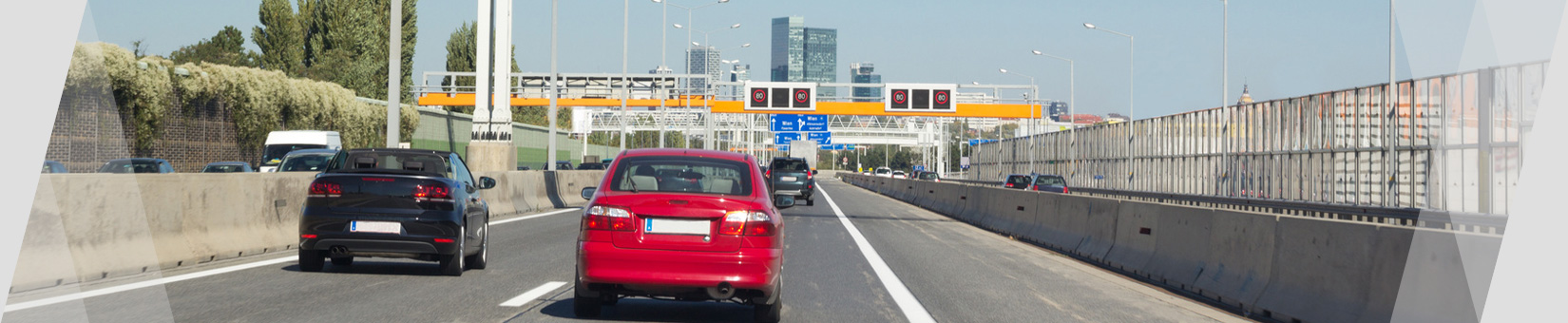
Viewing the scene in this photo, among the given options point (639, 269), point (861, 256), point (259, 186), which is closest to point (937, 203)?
point (861, 256)

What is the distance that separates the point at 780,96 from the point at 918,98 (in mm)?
6421

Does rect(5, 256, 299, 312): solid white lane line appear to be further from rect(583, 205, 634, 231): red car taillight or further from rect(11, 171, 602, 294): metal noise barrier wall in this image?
rect(583, 205, 634, 231): red car taillight

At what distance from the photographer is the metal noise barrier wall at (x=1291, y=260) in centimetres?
729

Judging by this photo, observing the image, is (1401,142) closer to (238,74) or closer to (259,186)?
(259,186)

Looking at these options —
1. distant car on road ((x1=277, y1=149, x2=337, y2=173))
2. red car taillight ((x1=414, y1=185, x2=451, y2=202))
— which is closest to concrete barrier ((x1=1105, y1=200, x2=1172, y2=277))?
red car taillight ((x1=414, y1=185, x2=451, y2=202))

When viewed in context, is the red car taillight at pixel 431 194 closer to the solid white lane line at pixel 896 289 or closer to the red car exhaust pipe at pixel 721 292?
the solid white lane line at pixel 896 289

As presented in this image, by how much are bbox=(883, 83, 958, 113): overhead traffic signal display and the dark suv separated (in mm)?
19987

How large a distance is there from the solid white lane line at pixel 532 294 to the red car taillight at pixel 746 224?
6.96ft

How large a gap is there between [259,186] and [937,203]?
2234 cm

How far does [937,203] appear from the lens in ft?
113

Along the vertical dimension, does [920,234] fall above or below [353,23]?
below

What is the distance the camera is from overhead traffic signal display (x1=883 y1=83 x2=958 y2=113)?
59.4m

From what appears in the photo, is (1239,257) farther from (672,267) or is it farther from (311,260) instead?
(311,260)

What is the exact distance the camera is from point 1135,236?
14070 mm
